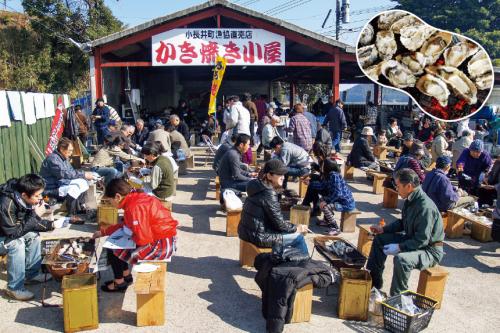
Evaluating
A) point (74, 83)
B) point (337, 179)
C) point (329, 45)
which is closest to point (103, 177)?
point (337, 179)

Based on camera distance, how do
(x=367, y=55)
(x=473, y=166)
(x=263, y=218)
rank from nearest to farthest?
(x=263, y=218)
(x=367, y=55)
(x=473, y=166)

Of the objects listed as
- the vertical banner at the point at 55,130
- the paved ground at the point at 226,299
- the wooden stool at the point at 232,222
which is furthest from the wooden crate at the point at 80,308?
the vertical banner at the point at 55,130

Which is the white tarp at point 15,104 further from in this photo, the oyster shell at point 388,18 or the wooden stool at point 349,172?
the wooden stool at point 349,172

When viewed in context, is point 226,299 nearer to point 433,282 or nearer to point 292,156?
point 433,282

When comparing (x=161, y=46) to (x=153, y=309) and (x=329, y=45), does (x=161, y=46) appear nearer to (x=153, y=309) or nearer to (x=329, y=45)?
(x=329, y=45)

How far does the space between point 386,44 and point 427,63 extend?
612mm

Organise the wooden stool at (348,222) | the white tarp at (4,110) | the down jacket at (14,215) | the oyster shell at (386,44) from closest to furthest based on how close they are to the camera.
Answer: the down jacket at (14,215)
the oyster shell at (386,44)
the wooden stool at (348,222)
the white tarp at (4,110)

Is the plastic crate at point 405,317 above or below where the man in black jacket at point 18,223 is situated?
below

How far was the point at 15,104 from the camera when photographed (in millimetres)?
8891

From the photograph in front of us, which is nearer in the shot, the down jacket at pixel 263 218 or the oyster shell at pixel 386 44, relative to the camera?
the down jacket at pixel 263 218

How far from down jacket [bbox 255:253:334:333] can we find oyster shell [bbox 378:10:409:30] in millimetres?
3349

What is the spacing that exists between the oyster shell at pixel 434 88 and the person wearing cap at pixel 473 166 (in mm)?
2817

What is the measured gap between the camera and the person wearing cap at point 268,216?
4.95m

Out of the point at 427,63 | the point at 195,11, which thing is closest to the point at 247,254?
the point at 427,63
